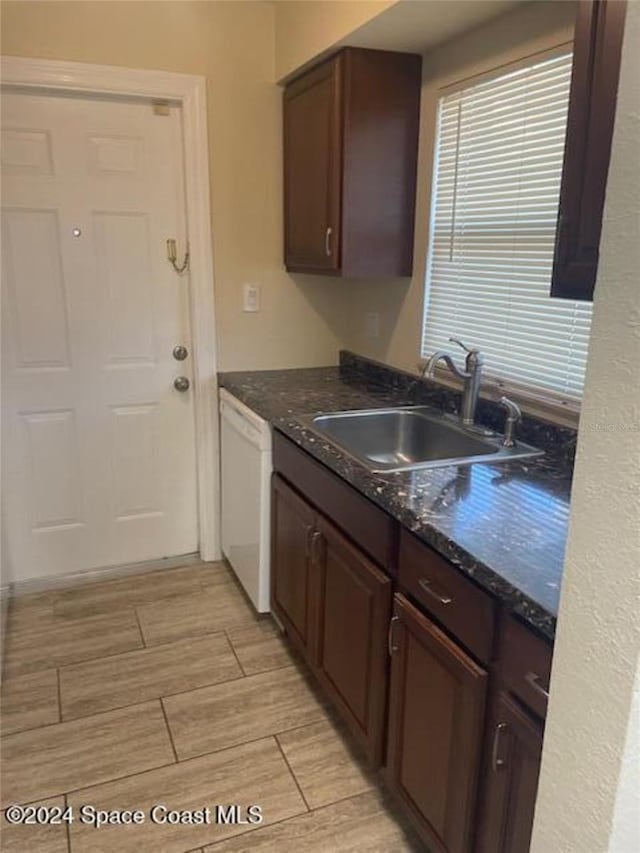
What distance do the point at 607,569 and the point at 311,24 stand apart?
2335 millimetres

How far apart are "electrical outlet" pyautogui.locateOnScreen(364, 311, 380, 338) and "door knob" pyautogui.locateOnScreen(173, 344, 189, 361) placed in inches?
33.2

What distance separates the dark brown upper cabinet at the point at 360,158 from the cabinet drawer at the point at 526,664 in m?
1.63

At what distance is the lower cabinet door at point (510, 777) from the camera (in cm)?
113

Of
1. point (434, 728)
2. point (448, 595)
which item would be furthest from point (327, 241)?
point (434, 728)

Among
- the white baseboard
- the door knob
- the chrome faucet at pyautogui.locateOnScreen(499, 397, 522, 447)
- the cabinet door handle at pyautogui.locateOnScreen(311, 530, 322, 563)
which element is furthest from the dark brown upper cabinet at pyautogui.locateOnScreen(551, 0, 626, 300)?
the white baseboard

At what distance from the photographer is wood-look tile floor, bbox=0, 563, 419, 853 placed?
1658mm

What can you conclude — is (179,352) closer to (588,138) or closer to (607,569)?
(588,138)

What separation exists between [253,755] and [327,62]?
2.42 m

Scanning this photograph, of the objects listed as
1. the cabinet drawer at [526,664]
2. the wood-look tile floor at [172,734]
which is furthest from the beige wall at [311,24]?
the wood-look tile floor at [172,734]

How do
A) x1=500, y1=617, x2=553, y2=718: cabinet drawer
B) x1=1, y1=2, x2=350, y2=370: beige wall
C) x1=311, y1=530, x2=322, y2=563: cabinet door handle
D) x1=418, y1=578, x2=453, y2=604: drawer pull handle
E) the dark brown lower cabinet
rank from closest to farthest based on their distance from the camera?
x1=500, y1=617, x2=553, y2=718: cabinet drawer, x1=418, y1=578, x2=453, y2=604: drawer pull handle, the dark brown lower cabinet, x1=311, y1=530, x2=322, y2=563: cabinet door handle, x1=1, y1=2, x2=350, y2=370: beige wall

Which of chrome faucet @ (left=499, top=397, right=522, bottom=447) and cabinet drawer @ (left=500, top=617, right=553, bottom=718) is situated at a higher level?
chrome faucet @ (left=499, top=397, right=522, bottom=447)

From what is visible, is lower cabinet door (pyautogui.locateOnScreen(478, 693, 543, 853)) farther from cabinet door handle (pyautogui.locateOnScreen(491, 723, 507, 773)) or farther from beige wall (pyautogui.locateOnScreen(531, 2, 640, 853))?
beige wall (pyautogui.locateOnScreen(531, 2, 640, 853))

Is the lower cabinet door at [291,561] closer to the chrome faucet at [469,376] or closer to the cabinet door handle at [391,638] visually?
the cabinet door handle at [391,638]

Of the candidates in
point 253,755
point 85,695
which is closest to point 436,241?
point 253,755
